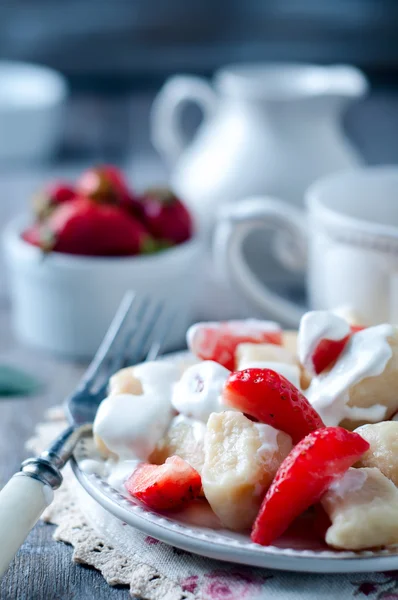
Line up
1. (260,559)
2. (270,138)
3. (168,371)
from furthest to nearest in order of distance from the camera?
(270,138) < (168,371) < (260,559)

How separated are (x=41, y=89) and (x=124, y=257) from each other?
1.59 m

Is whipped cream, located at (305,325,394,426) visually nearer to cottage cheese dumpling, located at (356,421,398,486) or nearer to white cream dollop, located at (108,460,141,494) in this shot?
cottage cheese dumpling, located at (356,421,398,486)

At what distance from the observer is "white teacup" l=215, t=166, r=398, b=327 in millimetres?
1290

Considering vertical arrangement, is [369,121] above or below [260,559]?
below

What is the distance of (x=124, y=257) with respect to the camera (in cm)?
148

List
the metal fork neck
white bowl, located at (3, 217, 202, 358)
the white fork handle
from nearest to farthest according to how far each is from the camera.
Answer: the white fork handle
the metal fork neck
white bowl, located at (3, 217, 202, 358)

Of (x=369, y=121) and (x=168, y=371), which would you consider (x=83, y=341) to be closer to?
(x=168, y=371)

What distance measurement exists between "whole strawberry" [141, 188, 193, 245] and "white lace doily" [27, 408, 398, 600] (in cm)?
71

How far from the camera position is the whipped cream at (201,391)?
921 millimetres

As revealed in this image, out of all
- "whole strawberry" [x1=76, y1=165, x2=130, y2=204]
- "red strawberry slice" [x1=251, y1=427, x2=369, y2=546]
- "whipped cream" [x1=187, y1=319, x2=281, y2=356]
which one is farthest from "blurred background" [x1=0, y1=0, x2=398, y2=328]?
"red strawberry slice" [x1=251, y1=427, x2=369, y2=546]

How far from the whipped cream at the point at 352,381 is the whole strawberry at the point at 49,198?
76cm

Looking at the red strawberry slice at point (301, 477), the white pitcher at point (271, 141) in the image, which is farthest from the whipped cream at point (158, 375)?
the white pitcher at point (271, 141)

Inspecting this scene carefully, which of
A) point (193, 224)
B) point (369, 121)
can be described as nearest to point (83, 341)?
point (193, 224)

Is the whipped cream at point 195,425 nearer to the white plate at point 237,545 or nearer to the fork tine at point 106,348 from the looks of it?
the white plate at point 237,545
